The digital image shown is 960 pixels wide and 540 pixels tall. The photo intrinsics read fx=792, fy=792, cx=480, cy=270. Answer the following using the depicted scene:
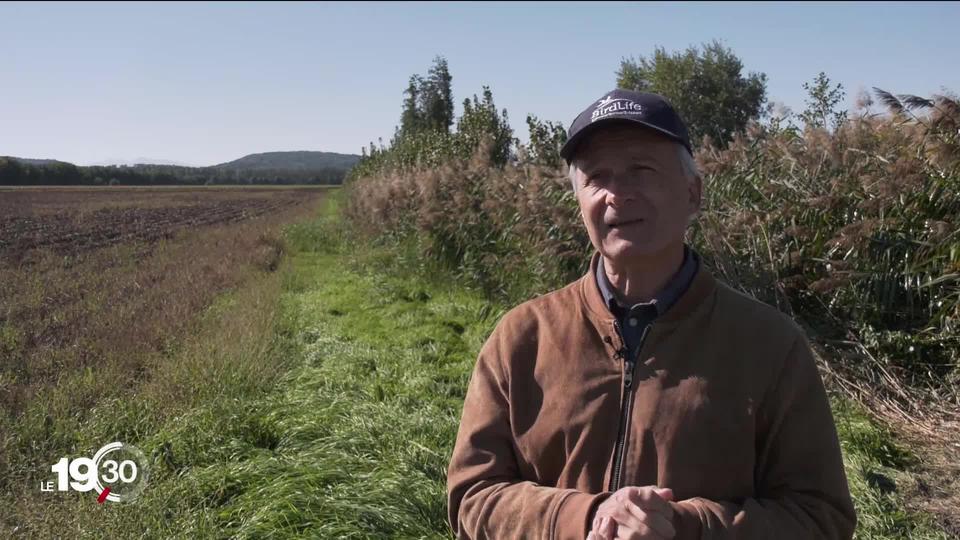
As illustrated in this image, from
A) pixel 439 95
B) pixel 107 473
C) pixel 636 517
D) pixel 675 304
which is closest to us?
pixel 636 517

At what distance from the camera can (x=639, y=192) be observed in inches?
72.9

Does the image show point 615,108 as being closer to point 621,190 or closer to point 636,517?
point 621,190

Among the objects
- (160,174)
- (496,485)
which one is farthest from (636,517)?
(160,174)

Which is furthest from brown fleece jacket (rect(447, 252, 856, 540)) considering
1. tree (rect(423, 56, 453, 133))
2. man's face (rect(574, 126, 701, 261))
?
tree (rect(423, 56, 453, 133))

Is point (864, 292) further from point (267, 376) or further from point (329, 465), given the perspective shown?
point (267, 376)

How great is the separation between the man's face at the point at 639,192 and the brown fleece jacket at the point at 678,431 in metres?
0.14

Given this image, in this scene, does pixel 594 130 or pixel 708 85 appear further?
pixel 708 85

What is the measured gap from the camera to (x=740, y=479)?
1.76 m

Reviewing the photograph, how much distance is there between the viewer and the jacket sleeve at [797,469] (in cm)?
169

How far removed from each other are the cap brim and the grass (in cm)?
235

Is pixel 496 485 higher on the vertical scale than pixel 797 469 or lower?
lower

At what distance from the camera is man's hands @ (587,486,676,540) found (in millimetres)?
1606

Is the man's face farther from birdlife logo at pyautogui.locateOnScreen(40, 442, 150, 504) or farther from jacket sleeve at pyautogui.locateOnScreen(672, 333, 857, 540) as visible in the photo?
birdlife logo at pyautogui.locateOnScreen(40, 442, 150, 504)

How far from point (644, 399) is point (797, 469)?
36 centimetres
